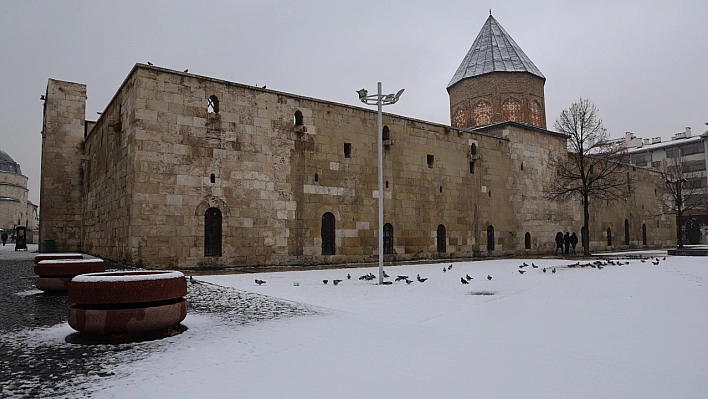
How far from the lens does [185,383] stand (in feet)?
13.9

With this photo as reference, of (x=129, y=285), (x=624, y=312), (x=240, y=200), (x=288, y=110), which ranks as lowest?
(x=624, y=312)

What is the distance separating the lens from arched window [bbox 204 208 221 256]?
56.0 ft

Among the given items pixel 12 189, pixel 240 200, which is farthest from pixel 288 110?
pixel 12 189

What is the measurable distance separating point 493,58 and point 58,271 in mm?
27286

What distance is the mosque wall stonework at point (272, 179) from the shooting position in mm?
16297

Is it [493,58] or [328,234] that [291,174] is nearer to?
[328,234]

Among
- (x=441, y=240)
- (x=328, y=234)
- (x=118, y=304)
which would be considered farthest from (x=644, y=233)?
(x=118, y=304)

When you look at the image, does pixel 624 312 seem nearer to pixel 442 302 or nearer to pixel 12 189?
pixel 442 302

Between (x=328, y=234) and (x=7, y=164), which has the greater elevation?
(x=7, y=164)

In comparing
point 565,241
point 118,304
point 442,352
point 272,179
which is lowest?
point 442,352

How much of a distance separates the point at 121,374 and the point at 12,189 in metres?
83.6

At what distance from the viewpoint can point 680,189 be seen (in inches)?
1394

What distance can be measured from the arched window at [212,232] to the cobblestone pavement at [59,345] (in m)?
6.41

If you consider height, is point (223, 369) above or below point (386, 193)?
below
